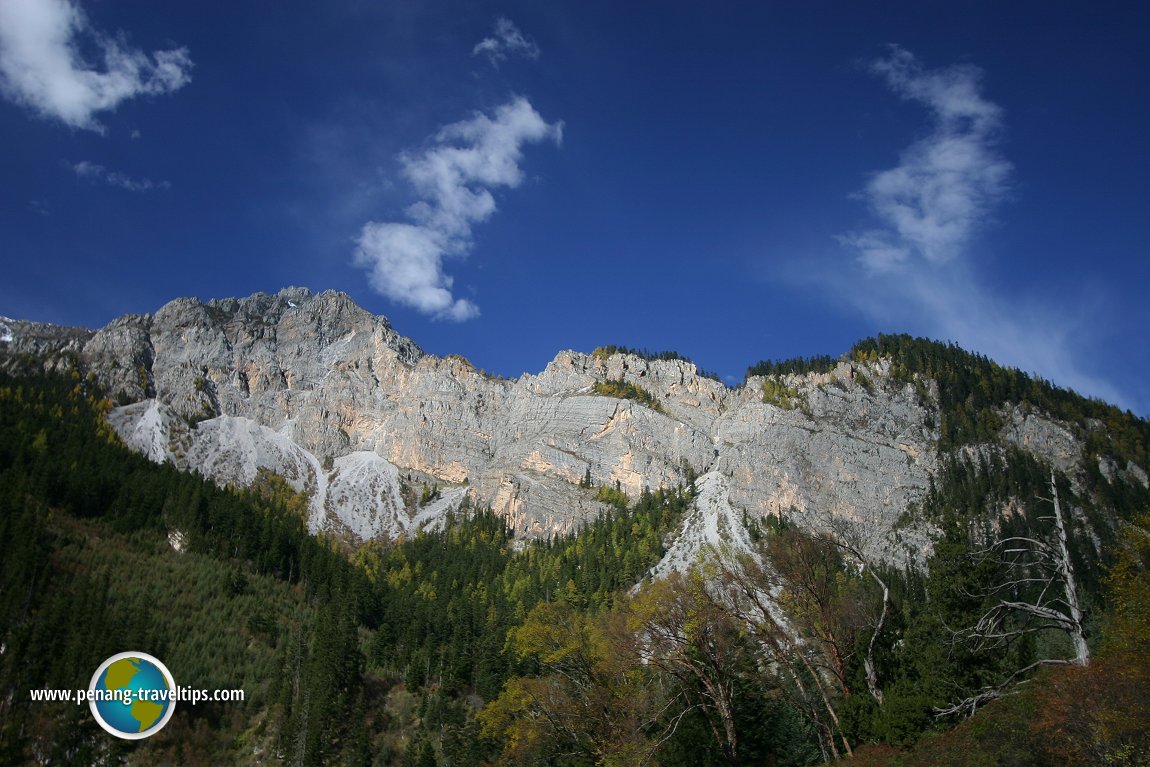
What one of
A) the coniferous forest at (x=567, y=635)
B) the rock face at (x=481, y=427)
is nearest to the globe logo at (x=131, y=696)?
the coniferous forest at (x=567, y=635)

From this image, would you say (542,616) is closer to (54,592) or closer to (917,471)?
(54,592)

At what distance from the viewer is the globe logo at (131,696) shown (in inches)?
1788

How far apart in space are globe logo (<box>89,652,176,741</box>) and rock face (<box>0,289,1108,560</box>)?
89751 mm

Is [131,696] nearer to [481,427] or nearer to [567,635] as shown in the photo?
[567,635]

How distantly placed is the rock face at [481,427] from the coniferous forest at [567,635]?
42.8ft

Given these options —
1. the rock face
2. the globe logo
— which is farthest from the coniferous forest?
the rock face

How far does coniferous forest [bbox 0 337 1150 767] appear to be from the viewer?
2072 centimetres

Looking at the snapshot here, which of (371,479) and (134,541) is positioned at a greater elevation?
(371,479)

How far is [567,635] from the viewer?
36.0m

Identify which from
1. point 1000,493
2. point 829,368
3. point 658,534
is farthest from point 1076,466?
point 658,534

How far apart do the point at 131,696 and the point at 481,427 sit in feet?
422

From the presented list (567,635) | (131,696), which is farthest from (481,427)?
(567,635)

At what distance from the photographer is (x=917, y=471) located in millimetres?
131375

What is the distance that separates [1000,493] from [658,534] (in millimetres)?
56581
